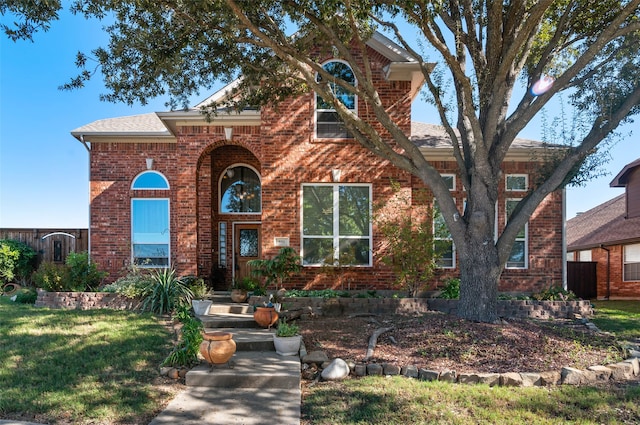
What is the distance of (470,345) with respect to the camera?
22.6ft

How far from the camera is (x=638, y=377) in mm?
6207

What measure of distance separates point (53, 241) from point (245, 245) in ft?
19.8

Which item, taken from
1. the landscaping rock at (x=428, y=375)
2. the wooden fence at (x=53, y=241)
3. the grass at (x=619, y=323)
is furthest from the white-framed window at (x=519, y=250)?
the wooden fence at (x=53, y=241)

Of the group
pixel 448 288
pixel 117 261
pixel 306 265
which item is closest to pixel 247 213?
pixel 306 265

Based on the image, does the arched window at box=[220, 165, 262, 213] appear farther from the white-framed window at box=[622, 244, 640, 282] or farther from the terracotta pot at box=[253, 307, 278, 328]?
the white-framed window at box=[622, 244, 640, 282]

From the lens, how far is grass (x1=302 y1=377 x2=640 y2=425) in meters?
4.58

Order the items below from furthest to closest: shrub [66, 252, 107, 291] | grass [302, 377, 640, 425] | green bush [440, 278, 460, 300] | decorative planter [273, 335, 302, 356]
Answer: green bush [440, 278, 460, 300] < shrub [66, 252, 107, 291] < decorative planter [273, 335, 302, 356] < grass [302, 377, 640, 425]

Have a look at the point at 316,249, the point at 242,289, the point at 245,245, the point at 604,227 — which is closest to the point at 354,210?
the point at 316,249

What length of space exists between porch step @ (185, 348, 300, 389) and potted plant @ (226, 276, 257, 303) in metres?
4.04

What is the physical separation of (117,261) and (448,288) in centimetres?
924

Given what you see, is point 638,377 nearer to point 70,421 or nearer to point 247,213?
point 70,421

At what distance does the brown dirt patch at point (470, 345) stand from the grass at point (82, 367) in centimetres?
264

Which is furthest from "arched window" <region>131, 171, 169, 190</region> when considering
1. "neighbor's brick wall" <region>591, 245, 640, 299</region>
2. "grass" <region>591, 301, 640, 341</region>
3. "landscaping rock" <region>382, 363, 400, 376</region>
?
"neighbor's brick wall" <region>591, 245, 640, 299</region>

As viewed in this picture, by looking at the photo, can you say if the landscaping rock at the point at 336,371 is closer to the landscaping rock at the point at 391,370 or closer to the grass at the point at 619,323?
the landscaping rock at the point at 391,370
